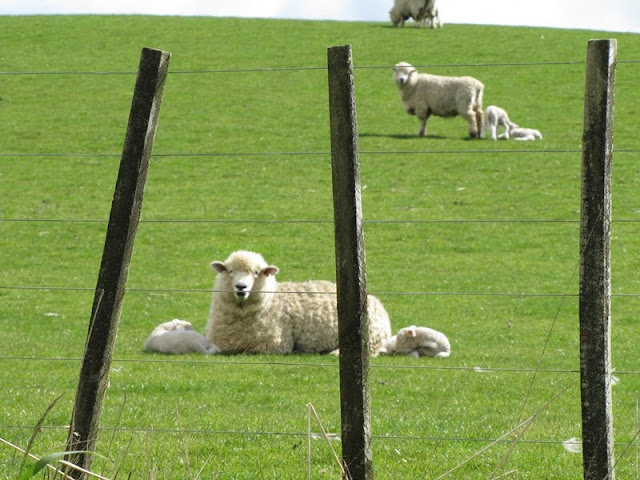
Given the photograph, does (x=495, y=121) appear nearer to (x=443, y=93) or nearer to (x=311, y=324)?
(x=443, y=93)

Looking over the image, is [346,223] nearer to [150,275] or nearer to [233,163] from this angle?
[150,275]

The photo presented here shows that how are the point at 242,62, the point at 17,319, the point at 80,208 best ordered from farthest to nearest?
1. the point at 242,62
2. the point at 80,208
3. the point at 17,319

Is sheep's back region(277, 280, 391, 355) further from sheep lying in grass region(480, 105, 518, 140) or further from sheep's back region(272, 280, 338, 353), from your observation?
sheep lying in grass region(480, 105, 518, 140)

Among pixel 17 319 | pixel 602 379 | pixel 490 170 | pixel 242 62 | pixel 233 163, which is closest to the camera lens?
pixel 602 379

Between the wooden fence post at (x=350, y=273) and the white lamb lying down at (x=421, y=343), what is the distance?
691 centimetres

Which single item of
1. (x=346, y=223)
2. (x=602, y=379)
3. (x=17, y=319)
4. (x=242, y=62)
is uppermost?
(x=242, y=62)

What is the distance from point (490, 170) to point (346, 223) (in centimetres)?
1984

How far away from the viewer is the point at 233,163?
2517 cm

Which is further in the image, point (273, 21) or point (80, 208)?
point (273, 21)

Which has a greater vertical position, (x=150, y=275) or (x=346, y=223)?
(x=346, y=223)

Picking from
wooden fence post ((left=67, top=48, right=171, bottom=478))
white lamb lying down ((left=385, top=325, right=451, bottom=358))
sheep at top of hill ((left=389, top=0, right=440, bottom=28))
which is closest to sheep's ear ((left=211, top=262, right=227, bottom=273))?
white lamb lying down ((left=385, top=325, right=451, bottom=358))

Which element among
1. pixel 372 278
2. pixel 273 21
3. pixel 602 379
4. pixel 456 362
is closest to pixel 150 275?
pixel 372 278

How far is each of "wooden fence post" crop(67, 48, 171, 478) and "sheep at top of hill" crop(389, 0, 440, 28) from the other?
41.9 meters

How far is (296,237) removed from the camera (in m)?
19.3
